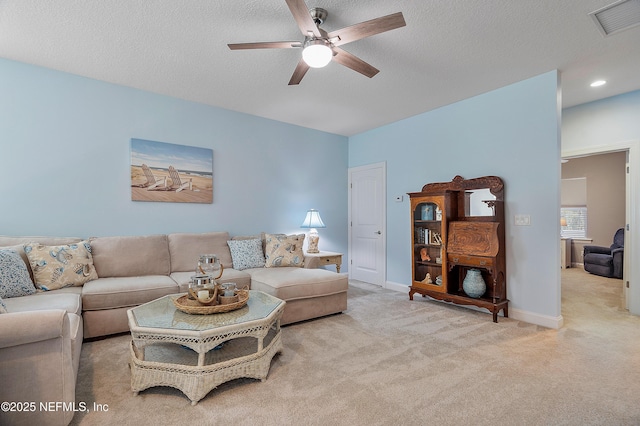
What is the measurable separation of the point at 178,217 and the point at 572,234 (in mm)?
8270

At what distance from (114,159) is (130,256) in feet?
3.71

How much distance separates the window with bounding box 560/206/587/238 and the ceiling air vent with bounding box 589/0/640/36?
18.8 feet

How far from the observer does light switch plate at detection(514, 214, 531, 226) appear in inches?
131

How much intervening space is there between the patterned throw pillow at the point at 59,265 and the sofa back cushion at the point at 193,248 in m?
0.79

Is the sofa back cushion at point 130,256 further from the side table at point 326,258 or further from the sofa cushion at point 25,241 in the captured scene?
the side table at point 326,258

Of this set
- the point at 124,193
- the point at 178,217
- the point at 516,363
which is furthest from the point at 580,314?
the point at 124,193

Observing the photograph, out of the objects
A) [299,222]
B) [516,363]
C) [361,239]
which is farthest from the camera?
[361,239]

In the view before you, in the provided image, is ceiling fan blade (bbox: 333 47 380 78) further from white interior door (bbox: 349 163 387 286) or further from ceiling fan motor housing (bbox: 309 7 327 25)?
white interior door (bbox: 349 163 387 286)

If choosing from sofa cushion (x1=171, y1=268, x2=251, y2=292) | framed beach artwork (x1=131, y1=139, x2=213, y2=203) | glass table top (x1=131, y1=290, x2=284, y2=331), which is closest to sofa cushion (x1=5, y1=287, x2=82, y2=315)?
glass table top (x1=131, y1=290, x2=284, y2=331)

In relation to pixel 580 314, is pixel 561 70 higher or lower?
higher

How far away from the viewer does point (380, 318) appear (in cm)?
338

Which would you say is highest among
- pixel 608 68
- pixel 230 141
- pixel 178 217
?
pixel 608 68

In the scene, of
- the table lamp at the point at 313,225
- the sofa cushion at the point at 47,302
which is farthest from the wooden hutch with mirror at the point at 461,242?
the sofa cushion at the point at 47,302

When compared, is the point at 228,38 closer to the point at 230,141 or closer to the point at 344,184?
the point at 230,141
